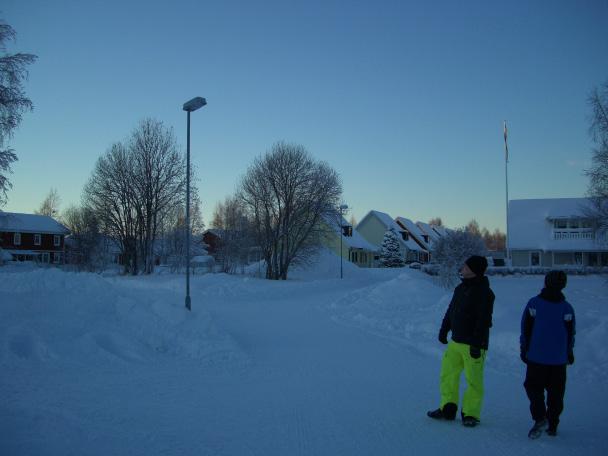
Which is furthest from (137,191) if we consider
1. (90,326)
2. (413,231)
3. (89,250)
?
(413,231)

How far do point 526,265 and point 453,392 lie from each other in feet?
136

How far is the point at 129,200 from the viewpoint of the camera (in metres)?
37.7

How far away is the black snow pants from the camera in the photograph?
499 cm

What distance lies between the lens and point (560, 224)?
42688mm

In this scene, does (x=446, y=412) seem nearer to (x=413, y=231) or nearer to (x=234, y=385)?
(x=234, y=385)

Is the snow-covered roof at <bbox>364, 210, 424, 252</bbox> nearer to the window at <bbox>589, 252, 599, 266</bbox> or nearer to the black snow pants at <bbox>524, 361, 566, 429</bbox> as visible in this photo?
the window at <bbox>589, 252, 599, 266</bbox>

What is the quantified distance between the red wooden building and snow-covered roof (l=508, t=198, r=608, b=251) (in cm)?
5088

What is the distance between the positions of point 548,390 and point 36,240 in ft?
216

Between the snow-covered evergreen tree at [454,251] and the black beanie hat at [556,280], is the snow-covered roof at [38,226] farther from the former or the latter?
the black beanie hat at [556,280]

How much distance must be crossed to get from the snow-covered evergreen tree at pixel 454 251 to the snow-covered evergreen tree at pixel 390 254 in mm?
32499

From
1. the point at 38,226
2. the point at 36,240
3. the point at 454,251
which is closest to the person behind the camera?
the point at 454,251

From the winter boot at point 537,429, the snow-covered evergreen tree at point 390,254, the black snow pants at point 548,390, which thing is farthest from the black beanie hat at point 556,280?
the snow-covered evergreen tree at point 390,254

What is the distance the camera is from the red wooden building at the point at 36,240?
189ft

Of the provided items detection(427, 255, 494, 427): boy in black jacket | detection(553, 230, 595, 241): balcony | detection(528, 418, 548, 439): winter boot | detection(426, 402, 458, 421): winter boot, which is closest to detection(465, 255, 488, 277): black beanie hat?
detection(427, 255, 494, 427): boy in black jacket
